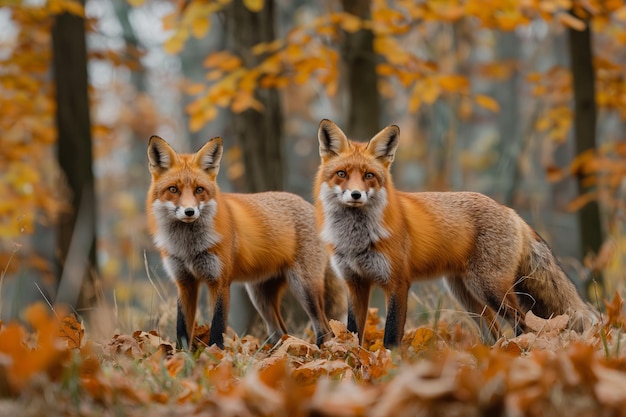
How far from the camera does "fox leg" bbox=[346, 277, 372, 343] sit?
4395 mm

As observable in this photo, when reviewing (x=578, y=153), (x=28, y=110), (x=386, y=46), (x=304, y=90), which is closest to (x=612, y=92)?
(x=578, y=153)

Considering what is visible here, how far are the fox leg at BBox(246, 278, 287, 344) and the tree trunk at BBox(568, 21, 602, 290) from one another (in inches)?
167

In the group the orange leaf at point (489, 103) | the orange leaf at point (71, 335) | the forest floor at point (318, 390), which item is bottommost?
the orange leaf at point (71, 335)

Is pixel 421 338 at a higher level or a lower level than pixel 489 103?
lower

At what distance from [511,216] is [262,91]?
3.54 m

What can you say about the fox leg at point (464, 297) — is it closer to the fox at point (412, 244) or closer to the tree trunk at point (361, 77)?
the fox at point (412, 244)

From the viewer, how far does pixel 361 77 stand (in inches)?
286

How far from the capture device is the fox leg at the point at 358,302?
4.39 metres

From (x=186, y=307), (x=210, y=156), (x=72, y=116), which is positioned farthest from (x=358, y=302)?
(x=72, y=116)

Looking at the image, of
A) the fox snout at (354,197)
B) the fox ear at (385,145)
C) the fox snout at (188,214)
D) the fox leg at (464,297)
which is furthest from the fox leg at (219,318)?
the fox leg at (464,297)

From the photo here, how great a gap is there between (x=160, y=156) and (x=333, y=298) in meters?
1.86

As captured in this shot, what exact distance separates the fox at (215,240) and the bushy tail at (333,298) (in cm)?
25

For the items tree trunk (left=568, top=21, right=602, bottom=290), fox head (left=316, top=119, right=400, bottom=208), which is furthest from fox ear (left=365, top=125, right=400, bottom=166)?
tree trunk (left=568, top=21, right=602, bottom=290)

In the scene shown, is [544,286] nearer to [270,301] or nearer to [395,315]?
[395,315]
